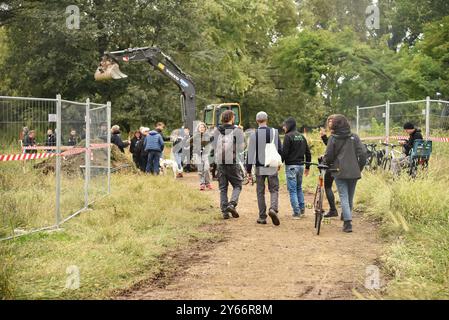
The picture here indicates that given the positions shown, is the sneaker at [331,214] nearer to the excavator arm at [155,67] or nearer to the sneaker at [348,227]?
the sneaker at [348,227]

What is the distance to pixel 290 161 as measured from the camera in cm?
1177

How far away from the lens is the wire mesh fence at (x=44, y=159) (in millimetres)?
9453

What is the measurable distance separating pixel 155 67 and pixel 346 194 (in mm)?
12875

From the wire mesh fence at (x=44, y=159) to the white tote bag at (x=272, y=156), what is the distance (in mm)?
3171

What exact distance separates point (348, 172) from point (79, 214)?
14.8ft

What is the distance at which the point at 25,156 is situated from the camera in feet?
30.9

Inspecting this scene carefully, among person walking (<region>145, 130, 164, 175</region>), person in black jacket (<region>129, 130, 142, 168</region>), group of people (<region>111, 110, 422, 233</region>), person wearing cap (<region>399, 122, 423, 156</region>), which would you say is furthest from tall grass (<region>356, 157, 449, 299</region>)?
person in black jacket (<region>129, 130, 142, 168</region>)

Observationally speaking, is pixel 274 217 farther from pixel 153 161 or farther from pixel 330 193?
pixel 153 161

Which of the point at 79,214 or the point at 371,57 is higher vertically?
the point at 371,57

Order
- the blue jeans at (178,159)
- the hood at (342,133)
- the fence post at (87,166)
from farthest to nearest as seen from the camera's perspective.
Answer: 1. the blue jeans at (178,159)
2. the fence post at (87,166)
3. the hood at (342,133)

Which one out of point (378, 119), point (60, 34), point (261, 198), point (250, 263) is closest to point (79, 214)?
point (261, 198)

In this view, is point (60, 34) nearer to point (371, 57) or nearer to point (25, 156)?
point (371, 57)

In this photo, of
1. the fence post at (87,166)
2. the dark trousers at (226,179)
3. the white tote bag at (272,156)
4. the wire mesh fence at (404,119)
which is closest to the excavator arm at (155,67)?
the wire mesh fence at (404,119)

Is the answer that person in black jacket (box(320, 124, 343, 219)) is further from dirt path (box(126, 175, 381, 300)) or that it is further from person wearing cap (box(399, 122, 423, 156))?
person wearing cap (box(399, 122, 423, 156))
